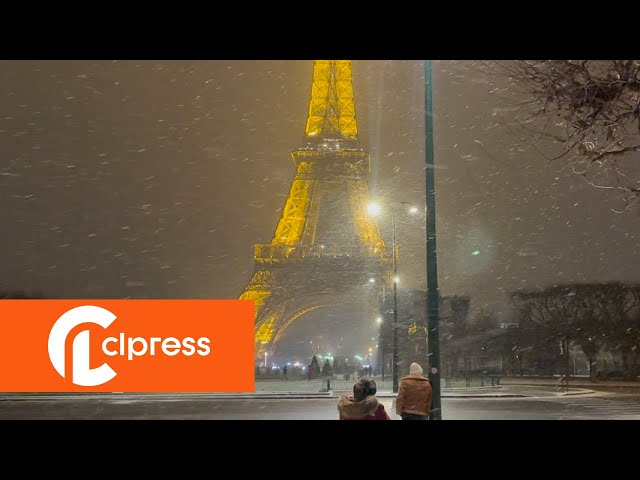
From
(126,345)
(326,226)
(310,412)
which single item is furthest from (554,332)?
(126,345)

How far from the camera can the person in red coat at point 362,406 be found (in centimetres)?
536

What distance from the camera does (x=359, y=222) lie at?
46625mm

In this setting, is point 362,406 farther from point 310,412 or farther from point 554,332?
point 554,332

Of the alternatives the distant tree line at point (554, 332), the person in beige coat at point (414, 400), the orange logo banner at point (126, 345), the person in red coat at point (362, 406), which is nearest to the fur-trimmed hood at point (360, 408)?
the person in red coat at point (362, 406)

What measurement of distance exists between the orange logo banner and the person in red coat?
2521 mm

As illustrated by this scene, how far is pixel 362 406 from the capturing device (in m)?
5.36

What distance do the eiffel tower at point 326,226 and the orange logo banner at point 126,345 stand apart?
34294mm

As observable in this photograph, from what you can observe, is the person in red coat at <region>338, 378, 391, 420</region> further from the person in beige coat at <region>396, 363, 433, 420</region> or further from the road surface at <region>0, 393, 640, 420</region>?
the road surface at <region>0, 393, 640, 420</region>

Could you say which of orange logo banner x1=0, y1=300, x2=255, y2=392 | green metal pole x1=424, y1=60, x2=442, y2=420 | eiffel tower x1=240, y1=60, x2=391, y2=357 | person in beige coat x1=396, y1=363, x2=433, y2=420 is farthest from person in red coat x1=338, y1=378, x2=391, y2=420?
eiffel tower x1=240, y1=60, x2=391, y2=357

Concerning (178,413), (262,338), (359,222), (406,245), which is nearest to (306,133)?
(359,222)

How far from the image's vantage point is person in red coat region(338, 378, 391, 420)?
17.6ft

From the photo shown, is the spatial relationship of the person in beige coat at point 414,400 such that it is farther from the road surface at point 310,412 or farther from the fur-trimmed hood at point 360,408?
the road surface at point 310,412

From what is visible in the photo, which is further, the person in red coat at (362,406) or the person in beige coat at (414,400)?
the person in beige coat at (414,400)
